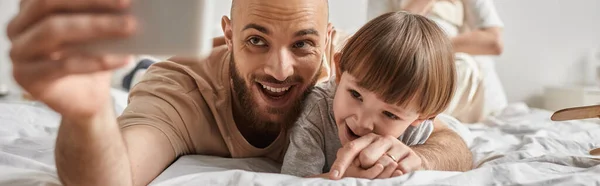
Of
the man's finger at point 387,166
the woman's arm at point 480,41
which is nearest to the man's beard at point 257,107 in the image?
the man's finger at point 387,166

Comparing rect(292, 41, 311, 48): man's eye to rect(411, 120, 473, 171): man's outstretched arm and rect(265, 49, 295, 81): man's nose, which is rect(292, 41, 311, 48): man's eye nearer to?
rect(265, 49, 295, 81): man's nose

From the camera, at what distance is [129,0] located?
58cm

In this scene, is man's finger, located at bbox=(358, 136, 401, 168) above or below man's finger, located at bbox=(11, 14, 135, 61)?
below

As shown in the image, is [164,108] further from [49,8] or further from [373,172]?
[49,8]

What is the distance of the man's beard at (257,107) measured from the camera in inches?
49.4

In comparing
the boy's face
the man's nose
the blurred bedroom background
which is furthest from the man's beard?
the blurred bedroom background

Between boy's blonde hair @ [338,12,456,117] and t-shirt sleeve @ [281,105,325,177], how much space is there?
0.14 m

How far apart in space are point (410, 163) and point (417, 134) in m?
0.21

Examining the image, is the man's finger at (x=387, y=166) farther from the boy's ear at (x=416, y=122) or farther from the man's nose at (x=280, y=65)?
the man's nose at (x=280, y=65)

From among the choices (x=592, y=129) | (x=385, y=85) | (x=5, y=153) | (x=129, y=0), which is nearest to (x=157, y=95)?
(x=5, y=153)

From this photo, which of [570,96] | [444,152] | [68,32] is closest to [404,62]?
[444,152]

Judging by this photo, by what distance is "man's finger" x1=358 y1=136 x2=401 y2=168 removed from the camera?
39.6 inches

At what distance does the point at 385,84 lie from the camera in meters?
1.02

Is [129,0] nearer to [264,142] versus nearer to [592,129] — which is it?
[264,142]
